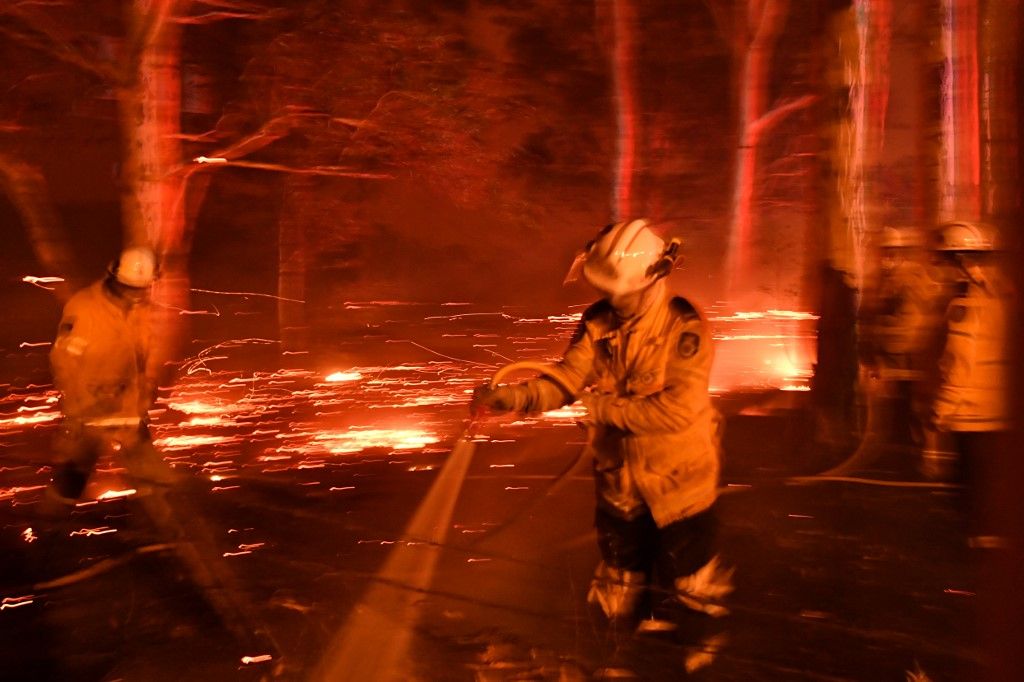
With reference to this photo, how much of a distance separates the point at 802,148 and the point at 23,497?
2371 centimetres

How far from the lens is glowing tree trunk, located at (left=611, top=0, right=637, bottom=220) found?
2259cm

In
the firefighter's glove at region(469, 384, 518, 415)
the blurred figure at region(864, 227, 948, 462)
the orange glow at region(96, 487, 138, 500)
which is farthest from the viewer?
the blurred figure at region(864, 227, 948, 462)

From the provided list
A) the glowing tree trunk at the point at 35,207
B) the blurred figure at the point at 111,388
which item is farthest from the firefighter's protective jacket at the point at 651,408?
the glowing tree trunk at the point at 35,207

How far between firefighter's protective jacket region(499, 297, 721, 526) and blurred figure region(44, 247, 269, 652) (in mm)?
2490

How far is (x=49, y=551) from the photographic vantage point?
645cm

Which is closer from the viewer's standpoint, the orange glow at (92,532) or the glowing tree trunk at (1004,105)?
the glowing tree trunk at (1004,105)

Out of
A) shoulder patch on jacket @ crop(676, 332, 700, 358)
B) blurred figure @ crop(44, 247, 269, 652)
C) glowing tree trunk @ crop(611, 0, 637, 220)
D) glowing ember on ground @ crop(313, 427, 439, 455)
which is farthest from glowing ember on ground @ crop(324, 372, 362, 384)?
shoulder patch on jacket @ crop(676, 332, 700, 358)

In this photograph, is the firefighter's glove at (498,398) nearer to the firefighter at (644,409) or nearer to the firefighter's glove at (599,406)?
the firefighter at (644,409)

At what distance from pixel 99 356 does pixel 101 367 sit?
8cm

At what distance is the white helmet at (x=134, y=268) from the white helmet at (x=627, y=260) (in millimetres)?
3088

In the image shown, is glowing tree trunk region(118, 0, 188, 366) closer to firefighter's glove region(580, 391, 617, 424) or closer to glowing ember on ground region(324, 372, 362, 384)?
glowing ember on ground region(324, 372, 362, 384)

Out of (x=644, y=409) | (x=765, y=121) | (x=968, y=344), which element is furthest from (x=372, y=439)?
(x=765, y=121)

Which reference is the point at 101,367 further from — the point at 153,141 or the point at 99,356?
the point at 153,141

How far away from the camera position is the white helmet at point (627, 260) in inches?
159
